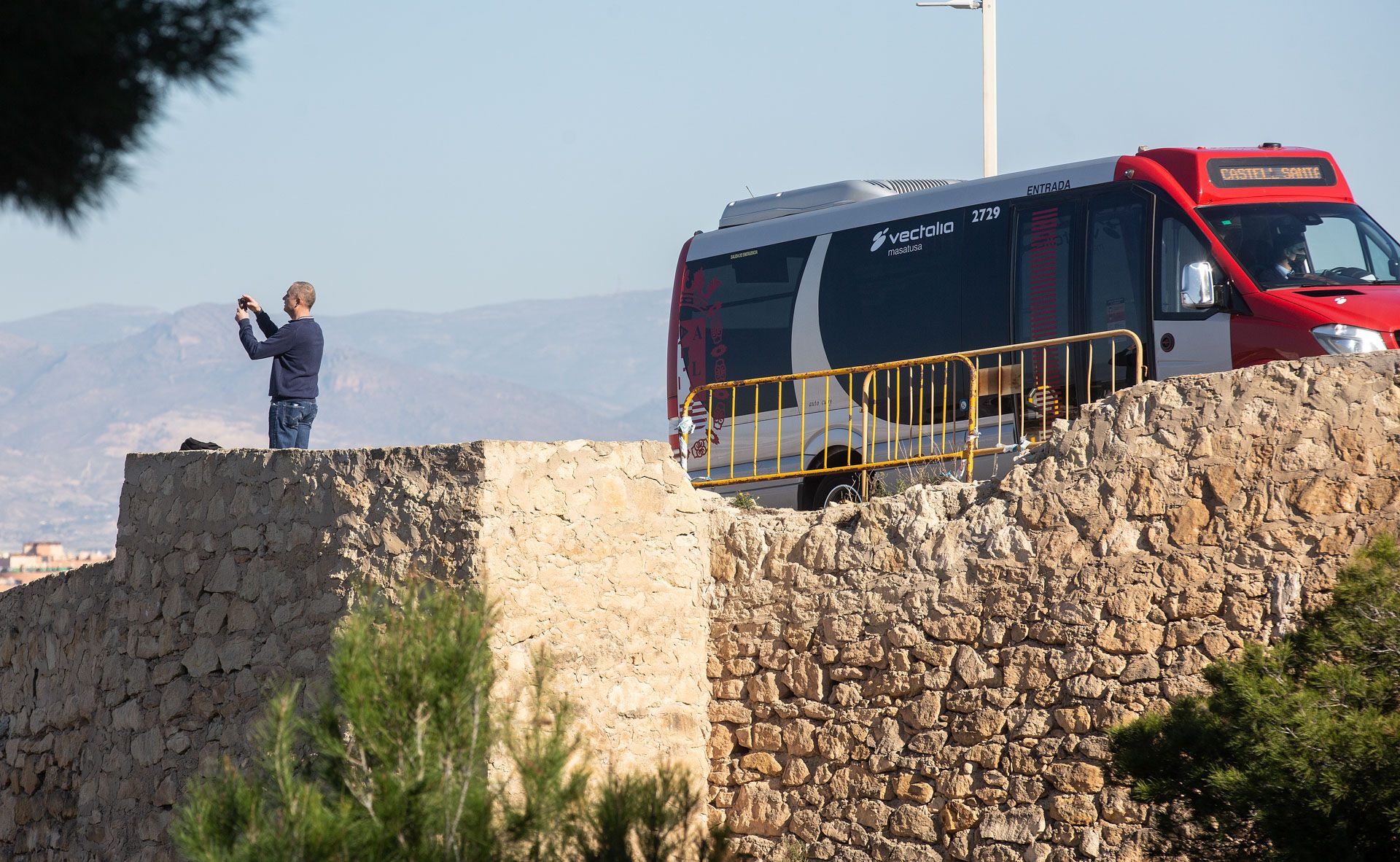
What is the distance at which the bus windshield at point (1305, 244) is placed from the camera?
10.1 metres

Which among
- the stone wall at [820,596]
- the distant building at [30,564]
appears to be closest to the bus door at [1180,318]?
the stone wall at [820,596]

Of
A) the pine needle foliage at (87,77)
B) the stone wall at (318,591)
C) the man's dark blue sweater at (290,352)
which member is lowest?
the stone wall at (318,591)

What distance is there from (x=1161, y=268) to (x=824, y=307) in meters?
3.04

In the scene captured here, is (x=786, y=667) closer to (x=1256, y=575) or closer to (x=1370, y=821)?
(x=1256, y=575)

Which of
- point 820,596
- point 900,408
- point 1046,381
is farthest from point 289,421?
point 1046,381

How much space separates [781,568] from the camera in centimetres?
899

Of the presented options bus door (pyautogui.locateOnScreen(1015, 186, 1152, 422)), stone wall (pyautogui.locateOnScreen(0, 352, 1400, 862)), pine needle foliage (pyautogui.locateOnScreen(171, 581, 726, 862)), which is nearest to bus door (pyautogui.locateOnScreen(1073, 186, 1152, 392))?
bus door (pyautogui.locateOnScreen(1015, 186, 1152, 422))

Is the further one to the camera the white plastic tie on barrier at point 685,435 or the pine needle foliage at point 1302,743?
the white plastic tie on barrier at point 685,435

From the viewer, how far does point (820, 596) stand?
8844mm

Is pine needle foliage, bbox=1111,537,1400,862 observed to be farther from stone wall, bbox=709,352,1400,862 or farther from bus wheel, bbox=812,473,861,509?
bus wheel, bbox=812,473,861,509

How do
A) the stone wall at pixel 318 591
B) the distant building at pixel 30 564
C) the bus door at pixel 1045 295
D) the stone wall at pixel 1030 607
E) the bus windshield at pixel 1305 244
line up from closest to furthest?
the stone wall at pixel 1030 607 → the stone wall at pixel 318 591 → the bus windshield at pixel 1305 244 → the bus door at pixel 1045 295 → the distant building at pixel 30 564

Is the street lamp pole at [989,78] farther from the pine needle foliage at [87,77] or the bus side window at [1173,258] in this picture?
the pine needle foliage at [87,77]

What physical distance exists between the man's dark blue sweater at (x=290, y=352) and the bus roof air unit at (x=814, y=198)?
4767mm

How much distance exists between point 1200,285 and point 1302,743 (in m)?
4.74
